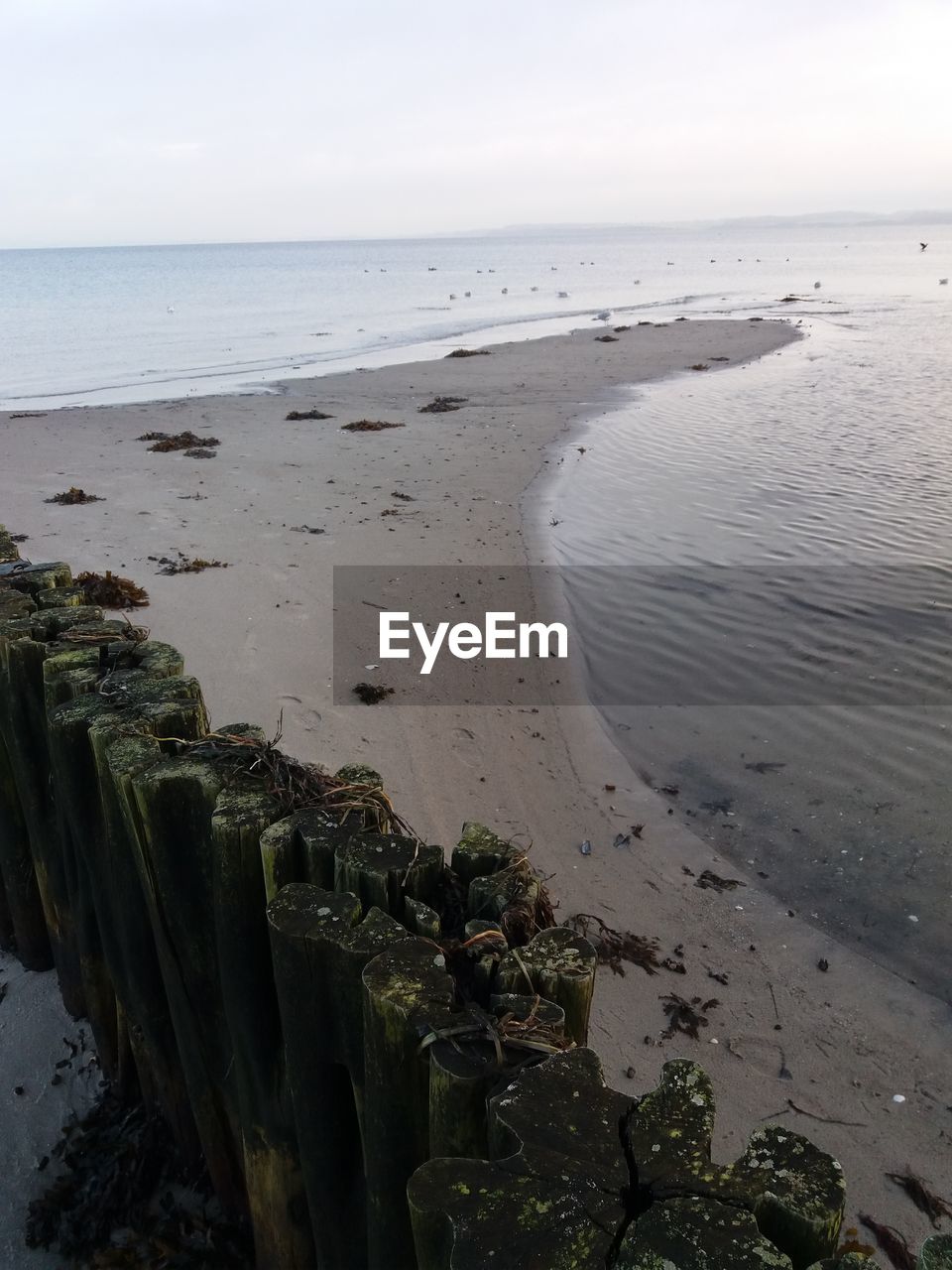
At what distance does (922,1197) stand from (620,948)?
5.30 ft

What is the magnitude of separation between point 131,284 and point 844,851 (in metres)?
94.8

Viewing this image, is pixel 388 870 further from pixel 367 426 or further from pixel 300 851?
pixel 367 426

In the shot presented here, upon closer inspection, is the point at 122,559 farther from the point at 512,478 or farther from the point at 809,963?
the point at 809,963

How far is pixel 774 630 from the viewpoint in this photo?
333 inches

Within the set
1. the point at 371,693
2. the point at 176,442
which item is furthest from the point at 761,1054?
the point at 176,442

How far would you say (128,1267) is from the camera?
2.95 m

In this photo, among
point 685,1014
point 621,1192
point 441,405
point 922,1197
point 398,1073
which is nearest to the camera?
point 621,1192

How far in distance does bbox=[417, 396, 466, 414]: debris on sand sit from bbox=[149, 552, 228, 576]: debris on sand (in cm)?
1060

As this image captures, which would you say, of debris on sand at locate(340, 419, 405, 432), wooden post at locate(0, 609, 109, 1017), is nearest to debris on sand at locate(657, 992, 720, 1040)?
wooden post at locate(0, 609, 109, 1017)

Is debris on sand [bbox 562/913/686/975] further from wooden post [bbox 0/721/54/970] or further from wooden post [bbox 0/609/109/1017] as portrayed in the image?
wooden post [bbox 0/721/54/970]

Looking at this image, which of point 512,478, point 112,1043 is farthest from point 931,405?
point 112,1043

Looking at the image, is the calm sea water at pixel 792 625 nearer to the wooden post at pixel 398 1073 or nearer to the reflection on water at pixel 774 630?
the reflection on water at pixel 774 630

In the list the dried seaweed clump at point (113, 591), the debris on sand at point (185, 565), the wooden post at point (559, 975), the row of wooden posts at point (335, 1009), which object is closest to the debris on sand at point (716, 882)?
the row of wooden posts at point (335, 1009)

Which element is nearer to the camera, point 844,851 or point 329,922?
point 329,922
